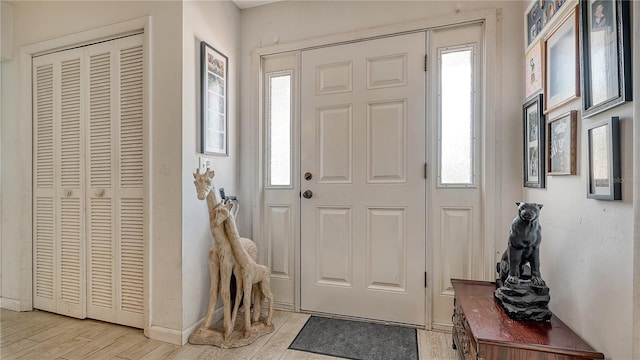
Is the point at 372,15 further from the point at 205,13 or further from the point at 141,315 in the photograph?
the point at 141,315

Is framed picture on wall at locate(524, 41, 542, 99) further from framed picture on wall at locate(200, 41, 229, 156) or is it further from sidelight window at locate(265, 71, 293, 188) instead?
framed picture on wall at locate(200, 41, 229, 156)

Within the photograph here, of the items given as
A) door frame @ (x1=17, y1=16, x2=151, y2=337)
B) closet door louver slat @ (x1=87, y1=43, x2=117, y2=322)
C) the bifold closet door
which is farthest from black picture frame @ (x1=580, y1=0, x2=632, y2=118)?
closet door louver slat @ (x1=87, y1=43, x2=117, y2=322)

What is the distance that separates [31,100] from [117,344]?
205 centimetres

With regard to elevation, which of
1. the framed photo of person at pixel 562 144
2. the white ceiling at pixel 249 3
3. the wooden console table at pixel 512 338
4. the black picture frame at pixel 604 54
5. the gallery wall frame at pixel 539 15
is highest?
the white ceiling at pixel 249 3

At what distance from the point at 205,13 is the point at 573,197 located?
97.2 inches

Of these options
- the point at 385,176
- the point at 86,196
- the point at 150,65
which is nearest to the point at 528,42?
the point at 385,176

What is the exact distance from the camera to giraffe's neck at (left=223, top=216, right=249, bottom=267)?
188 centimetres

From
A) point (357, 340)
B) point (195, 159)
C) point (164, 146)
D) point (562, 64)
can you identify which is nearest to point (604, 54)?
point (562, 64)

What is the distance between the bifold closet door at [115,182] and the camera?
6.62 feet

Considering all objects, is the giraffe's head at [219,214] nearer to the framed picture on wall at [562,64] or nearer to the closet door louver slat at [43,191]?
the closet door louver slat at [43,191]

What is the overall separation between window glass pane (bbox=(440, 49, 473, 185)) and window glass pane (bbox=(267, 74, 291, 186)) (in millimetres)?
1176

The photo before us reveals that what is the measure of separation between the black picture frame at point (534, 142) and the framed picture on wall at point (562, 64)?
0.33ft

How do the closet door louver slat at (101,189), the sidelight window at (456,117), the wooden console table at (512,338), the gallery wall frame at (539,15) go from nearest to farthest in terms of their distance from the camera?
the wooden console table at (512,338), the gallery wall frame at (539,15), the sidelight window at (456,117), the closet door louver slat at (101,189)

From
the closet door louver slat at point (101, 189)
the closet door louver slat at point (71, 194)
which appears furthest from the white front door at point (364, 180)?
the closet door louver slat at point (71, 194)
